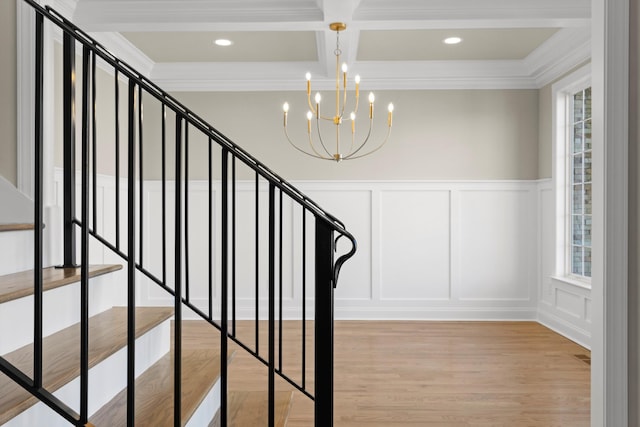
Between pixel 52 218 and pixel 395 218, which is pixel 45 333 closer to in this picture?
pixel 52 218

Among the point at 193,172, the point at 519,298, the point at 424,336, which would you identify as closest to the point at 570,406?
the point at 424,336

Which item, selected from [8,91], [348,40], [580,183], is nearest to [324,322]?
[8,91]

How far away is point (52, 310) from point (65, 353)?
0.27 metres

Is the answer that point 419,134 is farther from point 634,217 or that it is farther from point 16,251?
point 16,251

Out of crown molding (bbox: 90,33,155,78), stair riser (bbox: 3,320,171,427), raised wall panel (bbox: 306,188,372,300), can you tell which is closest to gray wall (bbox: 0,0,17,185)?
stair riser (bbox: 3,320,171,427)

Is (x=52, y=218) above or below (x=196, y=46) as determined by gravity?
below

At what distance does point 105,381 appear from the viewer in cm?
180

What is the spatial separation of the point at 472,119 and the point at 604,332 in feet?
14.1

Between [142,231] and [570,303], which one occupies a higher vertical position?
[142,231]

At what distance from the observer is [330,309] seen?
177 centimetres

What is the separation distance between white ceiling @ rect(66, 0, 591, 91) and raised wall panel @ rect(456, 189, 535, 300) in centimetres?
121

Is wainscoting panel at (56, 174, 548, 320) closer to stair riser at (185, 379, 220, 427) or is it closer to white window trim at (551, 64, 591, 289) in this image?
white window trim at (551, 64, 591, 289)

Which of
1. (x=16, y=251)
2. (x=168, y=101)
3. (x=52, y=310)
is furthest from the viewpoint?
(x=16, y=251)

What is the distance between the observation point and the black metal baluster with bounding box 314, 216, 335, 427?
176cm
